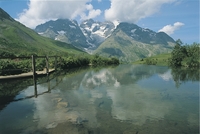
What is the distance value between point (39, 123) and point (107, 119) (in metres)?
6.78

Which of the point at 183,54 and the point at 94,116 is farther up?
the point at 183,54

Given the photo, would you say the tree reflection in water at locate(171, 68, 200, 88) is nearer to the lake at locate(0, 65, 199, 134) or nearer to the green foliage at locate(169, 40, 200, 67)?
the lake at locate(0, 65, 199, 134)

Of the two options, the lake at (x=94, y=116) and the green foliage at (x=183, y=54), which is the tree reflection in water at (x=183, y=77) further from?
the green foliage at (x=183, y=54)

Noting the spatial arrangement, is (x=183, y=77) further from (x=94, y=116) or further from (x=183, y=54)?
(x=183, y=54)

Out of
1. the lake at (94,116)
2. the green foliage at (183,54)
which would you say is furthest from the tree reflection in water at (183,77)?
the green foliage at (183,54)

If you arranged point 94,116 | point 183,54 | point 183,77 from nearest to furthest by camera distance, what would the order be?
1. point 94,116
2. point 183,77
3. point 183,54

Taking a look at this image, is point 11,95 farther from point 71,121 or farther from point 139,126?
point 139,126

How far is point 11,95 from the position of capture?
2961 centimetres

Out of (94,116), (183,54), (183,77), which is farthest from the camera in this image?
(183,54)

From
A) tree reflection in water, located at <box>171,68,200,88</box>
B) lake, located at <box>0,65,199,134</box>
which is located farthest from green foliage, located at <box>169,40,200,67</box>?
lake, located at <box>0,65,199,134</box>

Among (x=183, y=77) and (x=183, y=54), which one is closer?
(x=183, y=77)

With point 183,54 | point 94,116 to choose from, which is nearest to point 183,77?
point 94,116

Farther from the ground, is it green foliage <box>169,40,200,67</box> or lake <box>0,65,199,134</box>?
green foliage <box>169,40,200,67</box>

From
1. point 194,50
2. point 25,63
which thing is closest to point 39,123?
point 25,63
